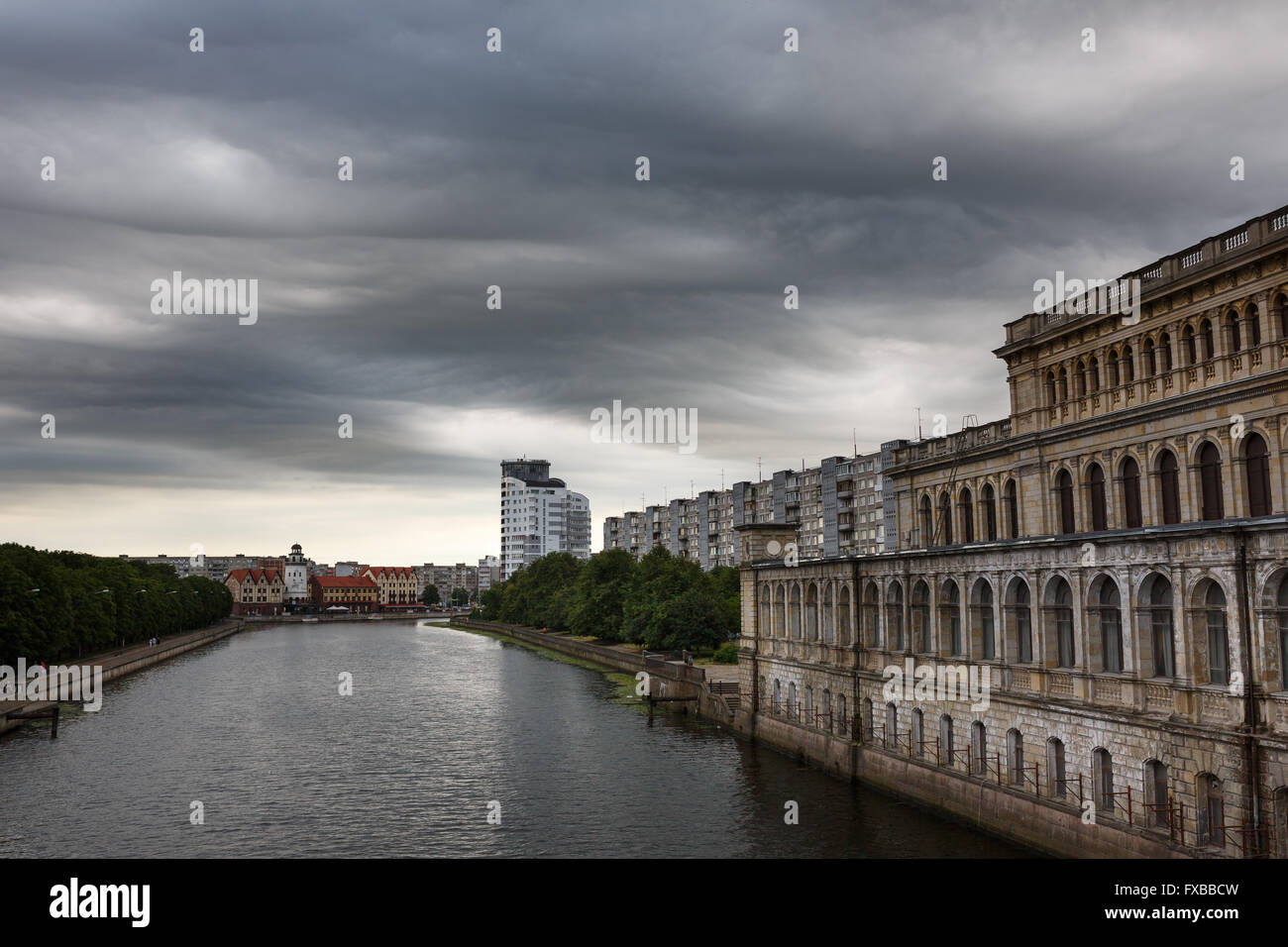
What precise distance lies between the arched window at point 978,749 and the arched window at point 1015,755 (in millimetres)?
1658

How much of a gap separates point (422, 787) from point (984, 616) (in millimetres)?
25279

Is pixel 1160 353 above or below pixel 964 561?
above

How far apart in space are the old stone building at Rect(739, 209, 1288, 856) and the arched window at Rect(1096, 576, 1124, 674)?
90 millimetres

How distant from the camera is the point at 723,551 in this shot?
167875 millimetres

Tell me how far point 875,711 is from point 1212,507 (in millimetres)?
15879

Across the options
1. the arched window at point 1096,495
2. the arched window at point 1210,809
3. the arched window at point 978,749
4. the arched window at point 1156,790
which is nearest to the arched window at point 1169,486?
the arched window at point 1096,495

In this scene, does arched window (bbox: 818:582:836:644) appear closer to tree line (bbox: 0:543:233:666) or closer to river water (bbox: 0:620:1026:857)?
river water (bbox: 0:620:1026:857)

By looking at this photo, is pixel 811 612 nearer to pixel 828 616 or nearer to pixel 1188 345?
pixel 828 616

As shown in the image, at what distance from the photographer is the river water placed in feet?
117

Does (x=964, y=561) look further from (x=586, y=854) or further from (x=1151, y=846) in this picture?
(x=586, y=854)

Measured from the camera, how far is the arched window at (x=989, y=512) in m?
53.2

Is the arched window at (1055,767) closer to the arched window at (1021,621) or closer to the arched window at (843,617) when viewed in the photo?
the arched window at (1021,621)

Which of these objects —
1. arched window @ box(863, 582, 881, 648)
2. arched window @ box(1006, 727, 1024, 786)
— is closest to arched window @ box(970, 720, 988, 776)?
arched window @ box(1006, 727, 1024, 786)
